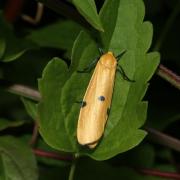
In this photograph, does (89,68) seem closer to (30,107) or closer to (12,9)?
(30,107)

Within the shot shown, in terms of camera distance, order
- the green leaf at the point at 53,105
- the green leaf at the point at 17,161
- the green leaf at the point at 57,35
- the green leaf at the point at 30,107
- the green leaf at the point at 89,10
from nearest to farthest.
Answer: the green leaf at the point at 89,10, the green leaf at the point at 53,105, the green leaf at the point at 17,161, the green leaf at the point at 30,107, the green leaf at the point at 57,35

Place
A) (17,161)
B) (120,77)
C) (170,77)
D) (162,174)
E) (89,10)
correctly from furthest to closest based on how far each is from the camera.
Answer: (162,174)
(17,161)
(120,77)
(170,77)
(89,10)

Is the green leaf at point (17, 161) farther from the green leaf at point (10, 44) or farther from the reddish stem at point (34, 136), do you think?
the green leaf at point (10, 44)

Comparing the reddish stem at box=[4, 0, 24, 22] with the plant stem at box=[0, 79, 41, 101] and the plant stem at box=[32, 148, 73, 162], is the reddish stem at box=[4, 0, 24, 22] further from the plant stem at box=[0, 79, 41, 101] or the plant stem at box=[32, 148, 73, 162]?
the plant stem at box=[32, 148, 73, 162]

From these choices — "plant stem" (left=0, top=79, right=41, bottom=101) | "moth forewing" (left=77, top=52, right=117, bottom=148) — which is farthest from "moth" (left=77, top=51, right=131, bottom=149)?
"plant stem" (left=0, top=79, right=41, bottom=101)

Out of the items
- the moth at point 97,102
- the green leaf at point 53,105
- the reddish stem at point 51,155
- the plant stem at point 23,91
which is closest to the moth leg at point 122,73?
the moth at point 97,102

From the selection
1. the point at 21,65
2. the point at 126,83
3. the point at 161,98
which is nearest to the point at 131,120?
the point at 126,83

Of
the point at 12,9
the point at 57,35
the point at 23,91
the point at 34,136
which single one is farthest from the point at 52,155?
Answer: the point at 12,9

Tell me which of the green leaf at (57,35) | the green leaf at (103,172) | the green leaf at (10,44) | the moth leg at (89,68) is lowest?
the green leaf at (103,172)

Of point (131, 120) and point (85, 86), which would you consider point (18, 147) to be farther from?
point (131, 120)
